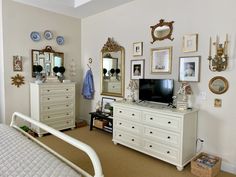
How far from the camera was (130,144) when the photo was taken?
3373 millimetres

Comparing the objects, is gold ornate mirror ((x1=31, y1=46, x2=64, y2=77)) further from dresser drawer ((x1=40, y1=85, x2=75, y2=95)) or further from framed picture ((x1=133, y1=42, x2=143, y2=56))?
framed picture ((x1=133, y1=42, x2=143, y2=56))

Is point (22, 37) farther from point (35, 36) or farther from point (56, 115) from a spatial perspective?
point (56, 115)

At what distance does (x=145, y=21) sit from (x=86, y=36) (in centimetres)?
196

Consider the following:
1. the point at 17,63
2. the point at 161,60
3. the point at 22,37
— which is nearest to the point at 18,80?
the point at 17,63

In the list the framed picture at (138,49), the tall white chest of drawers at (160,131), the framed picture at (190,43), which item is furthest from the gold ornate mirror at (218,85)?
the framed picture at (138,49)

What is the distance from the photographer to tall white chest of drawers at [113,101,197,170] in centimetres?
273

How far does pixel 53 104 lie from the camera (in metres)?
4.21

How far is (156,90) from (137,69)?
711 mm

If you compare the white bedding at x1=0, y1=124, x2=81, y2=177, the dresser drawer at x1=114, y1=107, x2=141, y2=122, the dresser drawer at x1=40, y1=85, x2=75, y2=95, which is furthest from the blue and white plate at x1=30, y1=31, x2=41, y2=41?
the white bedding at x1=0, y1=124, x2=81, y2=177

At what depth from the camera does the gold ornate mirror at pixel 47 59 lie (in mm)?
4258

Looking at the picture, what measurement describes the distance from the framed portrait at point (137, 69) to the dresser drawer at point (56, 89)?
1.59m

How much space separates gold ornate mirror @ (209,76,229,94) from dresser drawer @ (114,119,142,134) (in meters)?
1.33

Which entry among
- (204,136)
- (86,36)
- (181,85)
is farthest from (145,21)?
(204,136)

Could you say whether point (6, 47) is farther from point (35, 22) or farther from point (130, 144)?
point (130, 144)
